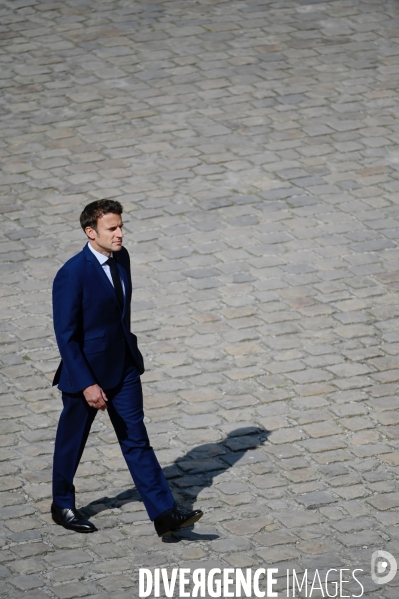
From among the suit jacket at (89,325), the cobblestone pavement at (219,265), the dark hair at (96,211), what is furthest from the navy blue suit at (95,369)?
the cobblestone pavement at (219,265)

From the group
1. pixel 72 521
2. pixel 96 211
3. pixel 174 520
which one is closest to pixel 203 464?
pixel 174 520

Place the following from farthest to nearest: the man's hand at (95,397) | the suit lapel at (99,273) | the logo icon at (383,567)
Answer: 1. the suit lapel at (99,273)
2. the man's hand at (95,397)
3. the logo icon at (383,567)

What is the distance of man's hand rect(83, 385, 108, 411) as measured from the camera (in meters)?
5.93

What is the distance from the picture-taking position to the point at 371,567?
5.93 metres

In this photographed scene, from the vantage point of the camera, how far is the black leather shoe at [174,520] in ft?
20.0

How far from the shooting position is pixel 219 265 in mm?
9469

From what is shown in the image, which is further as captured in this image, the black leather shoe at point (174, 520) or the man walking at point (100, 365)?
the black leather shoe at point (174, 520)

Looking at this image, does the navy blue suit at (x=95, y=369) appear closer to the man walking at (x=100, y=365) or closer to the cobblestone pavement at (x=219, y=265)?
the man walking at (x=100, y=365)

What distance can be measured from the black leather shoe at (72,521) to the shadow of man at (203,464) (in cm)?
23

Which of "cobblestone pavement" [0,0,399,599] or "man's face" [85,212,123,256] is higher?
"man's face" [85,212,123,256]

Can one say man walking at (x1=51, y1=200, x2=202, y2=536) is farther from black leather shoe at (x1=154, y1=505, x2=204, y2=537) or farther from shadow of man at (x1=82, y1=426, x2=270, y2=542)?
shadow of man at (x1=82, y1=426, x2=270, y2=542)

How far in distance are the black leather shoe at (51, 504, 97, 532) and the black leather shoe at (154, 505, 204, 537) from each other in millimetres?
443

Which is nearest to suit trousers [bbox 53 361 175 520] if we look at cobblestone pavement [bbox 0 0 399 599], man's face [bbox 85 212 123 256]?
cobblestone pavement [bbox 0 0 399 599]

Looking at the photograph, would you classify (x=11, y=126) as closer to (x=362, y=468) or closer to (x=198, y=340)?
(x=198, y=340)
